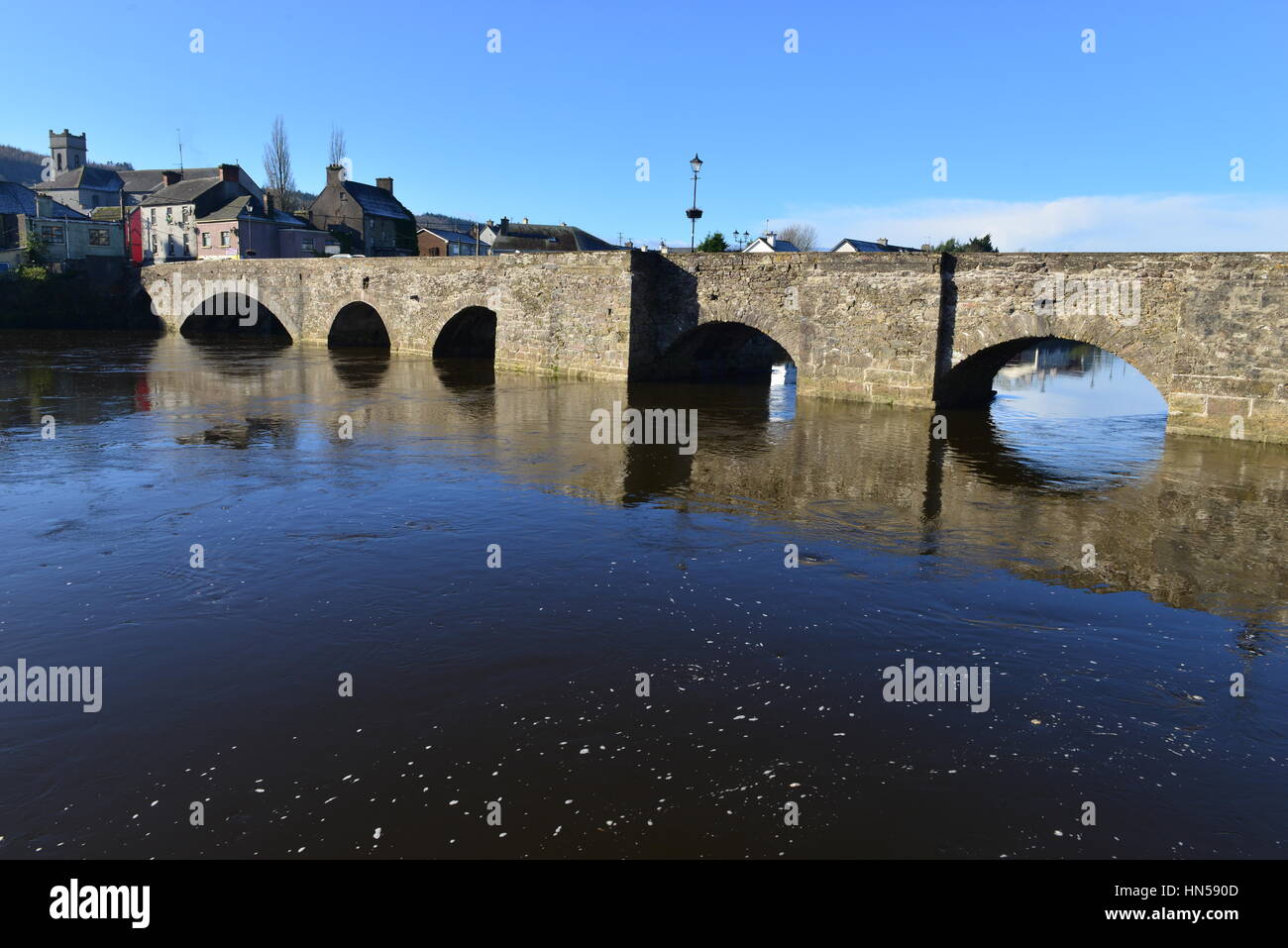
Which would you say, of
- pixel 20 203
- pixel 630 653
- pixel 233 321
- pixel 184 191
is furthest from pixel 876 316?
pixel 20 203

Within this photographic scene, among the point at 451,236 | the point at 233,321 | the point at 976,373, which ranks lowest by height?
the point at 976,373

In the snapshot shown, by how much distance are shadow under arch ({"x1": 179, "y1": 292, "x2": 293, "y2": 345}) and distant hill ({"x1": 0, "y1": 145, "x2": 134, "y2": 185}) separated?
114123mm

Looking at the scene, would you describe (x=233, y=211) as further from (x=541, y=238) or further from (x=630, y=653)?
(x=630, y=653)

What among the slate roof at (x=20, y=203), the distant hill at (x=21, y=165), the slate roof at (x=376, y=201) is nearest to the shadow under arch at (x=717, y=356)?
the slate roof at (x=376, y=201)

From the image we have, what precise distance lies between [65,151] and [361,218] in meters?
61.9

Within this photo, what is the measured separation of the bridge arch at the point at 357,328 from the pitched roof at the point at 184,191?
109 feet

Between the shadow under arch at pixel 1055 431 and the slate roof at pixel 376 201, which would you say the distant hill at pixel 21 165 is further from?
the shadow under arch at pixel 1055 431

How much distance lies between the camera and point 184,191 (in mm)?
66062

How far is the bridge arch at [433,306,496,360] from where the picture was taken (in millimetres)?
33281

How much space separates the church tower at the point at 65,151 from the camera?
326 ft

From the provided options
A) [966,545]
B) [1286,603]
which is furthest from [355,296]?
[1286,603]
